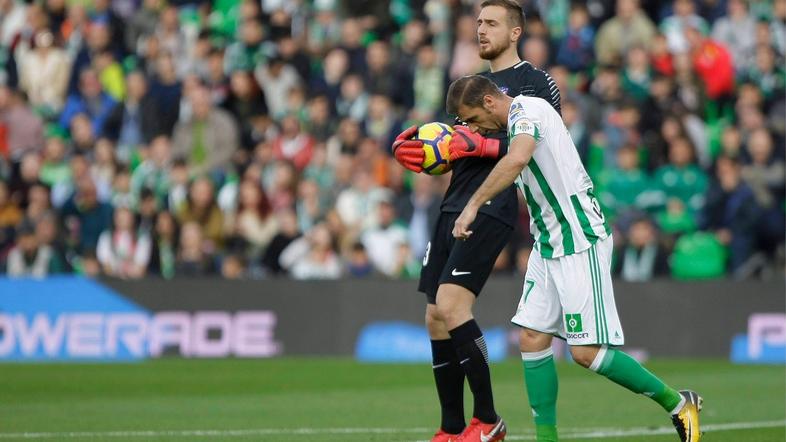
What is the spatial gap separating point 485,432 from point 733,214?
9.34 m

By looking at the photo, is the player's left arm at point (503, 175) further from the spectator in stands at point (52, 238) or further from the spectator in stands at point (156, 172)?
the spectator in stands at point (156, 172)

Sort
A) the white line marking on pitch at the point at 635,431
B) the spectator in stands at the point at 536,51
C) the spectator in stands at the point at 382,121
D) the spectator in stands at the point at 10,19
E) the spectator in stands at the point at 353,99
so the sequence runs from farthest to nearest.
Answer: the spectator in stands at the point at 10,19, the spectator in stands at the point at 353,99, the spectator in stands at the point at 382,121, the spectator in stands at the point at 536,51, the white line marking on pitch at the point at 635,431

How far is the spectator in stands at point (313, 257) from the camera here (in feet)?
60.2

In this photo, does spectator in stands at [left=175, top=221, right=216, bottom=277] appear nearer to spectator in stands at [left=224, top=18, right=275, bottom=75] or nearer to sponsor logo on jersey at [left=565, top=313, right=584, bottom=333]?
spectator in stands at [left=224, top=18, right=275, bottom=75]

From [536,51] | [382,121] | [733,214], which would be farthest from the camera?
[382,121]

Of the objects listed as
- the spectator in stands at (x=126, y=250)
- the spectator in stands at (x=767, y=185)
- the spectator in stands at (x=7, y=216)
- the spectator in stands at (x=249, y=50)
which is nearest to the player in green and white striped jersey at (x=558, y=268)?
the spectator in stands at (x=767, y=185)

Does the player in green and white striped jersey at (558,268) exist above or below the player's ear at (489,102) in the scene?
below

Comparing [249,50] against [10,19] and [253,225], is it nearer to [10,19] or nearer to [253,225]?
[253,225]

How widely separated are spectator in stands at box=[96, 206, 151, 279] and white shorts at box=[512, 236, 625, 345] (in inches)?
450

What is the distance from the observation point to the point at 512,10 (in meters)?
8.83

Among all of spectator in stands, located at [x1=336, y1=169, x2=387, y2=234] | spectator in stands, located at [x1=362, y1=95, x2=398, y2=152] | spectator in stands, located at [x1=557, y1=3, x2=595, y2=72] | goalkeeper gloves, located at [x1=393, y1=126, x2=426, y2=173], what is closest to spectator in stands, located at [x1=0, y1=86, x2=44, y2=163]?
spectator in stands, located at [x1=362, y1=95, x2=398, y2=152]

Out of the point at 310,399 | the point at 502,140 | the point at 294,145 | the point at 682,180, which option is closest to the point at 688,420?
the point at 502,140

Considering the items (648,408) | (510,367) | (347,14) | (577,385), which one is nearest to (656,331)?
(510,367)

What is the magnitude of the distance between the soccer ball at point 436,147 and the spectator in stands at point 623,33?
433 inches
